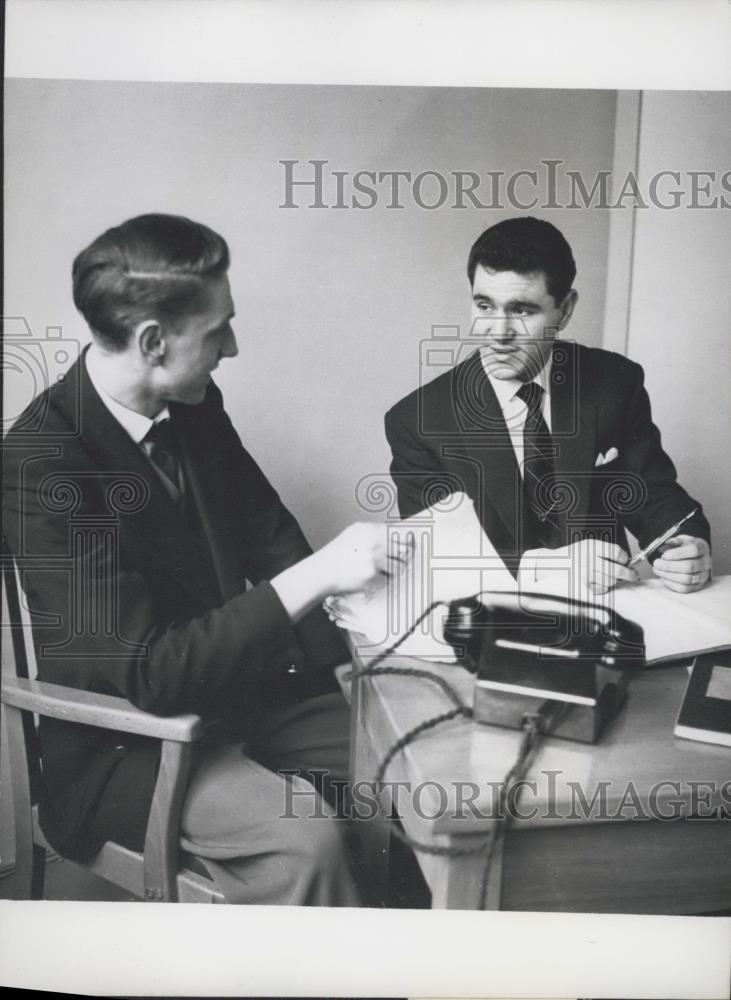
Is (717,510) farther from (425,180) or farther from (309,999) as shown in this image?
(309,999)

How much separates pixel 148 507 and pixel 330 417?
0.29m

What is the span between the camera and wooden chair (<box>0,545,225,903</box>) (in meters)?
1.28

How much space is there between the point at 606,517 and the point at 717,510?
17cm

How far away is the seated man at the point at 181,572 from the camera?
1280 millimetres

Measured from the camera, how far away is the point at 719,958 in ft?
4.42

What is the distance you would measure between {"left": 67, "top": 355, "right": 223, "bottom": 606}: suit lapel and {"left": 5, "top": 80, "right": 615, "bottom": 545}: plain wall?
13 centimetres

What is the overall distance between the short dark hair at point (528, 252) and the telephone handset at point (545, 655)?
45cm

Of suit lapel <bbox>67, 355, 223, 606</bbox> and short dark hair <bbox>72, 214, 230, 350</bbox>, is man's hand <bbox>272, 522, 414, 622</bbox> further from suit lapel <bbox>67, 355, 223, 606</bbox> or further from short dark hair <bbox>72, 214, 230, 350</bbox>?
short dark hair <bbox>72, 214, 230, 350</bbox>

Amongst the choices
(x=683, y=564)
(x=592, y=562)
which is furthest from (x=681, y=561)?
(x=592, y=562)

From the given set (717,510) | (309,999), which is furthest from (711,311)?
(309,999)

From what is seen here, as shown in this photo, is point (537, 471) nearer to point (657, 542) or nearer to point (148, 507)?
point (657, 542)

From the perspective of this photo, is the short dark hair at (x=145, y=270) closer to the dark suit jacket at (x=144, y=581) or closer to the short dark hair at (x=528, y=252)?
the dark suit jacket at (x=144, y=581)

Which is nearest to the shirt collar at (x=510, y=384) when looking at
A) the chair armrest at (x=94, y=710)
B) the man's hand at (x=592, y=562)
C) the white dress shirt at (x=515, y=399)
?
the white dress shirt at (x=515, y=399)

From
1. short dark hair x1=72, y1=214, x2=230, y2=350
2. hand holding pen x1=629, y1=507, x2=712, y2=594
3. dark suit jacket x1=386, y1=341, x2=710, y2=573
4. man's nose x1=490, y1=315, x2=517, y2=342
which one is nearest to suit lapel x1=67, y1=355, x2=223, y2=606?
short dark hair x1=72, y1=214, x2=230, y2=350
